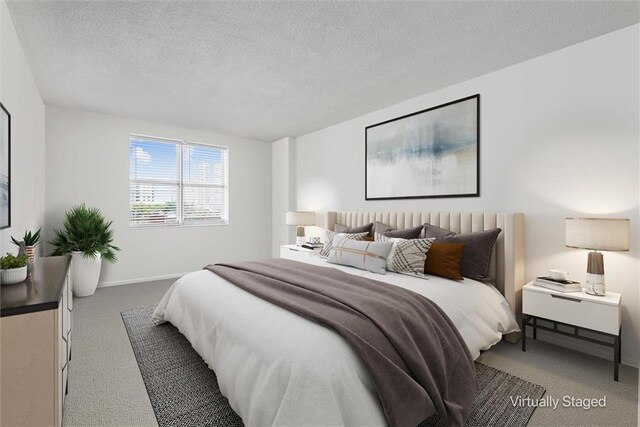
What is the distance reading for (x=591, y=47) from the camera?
8.36 ft

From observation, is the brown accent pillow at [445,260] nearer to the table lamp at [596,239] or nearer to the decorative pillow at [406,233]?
the decorative pillow at [406,233]

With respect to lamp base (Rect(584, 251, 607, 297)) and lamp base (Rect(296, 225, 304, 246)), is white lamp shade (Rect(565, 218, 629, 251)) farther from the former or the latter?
lamp base (Rect(296, 225, 304, 246))

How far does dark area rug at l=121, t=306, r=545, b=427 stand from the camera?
1.74m

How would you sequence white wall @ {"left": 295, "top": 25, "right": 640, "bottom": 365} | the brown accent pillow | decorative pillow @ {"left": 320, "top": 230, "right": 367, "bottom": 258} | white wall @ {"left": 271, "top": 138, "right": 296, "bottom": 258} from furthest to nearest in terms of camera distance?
white wall @ {"left": 271, "top": 138, "right": 296, "bottom": 258}
decorative pillow @ {"left": 320, "top": 230, "right": 367, "bottom": 258}
the brown accent pillow
white wall @ {"left": 295, "top": 25, "right": 640, "bottom": 365}

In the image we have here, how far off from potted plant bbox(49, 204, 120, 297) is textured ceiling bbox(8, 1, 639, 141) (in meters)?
1.54

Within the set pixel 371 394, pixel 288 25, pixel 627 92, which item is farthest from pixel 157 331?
pixel 627 92

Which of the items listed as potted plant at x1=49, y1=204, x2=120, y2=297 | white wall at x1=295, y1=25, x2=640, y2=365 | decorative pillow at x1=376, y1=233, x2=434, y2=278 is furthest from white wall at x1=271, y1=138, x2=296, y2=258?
decorative pillow at x1=376, y1=233, x2=434, y2=278

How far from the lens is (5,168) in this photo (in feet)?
7.20

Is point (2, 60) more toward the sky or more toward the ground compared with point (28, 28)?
more toward the ground

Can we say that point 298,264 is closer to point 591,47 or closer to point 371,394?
point 371,394

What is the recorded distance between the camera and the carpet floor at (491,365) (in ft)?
5.83

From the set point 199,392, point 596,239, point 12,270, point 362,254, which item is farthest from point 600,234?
point 12,270

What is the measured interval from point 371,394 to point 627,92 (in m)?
2.94

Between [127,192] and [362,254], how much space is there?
3.89 meters
